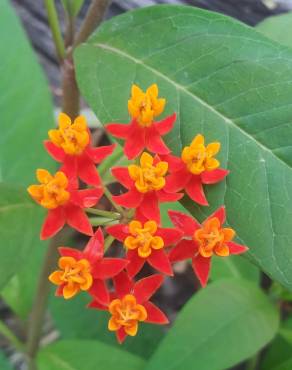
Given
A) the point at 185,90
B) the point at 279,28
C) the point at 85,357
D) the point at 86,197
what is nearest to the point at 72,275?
the point at 86,197

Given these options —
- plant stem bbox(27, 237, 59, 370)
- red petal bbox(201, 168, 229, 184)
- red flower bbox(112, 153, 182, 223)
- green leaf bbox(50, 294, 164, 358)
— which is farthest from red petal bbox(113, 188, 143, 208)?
green leaf bbox(50, 294, 164, 358)

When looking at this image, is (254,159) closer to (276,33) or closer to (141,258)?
(141,258)

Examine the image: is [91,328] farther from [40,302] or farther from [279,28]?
[279,28]

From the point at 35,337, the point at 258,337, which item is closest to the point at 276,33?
the point at 258,337

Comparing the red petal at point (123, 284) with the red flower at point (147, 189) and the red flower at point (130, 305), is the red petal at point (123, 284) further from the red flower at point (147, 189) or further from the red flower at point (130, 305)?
the red flower at point (147, 189)

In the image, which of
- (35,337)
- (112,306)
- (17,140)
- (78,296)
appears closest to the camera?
(112,306)
